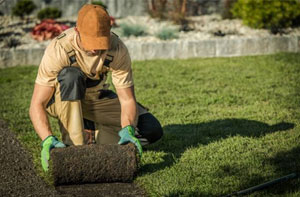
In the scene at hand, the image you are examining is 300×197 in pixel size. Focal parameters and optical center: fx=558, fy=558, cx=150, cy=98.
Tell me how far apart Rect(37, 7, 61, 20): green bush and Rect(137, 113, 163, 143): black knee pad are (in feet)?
19.7

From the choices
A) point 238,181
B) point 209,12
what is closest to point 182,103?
point 238,181

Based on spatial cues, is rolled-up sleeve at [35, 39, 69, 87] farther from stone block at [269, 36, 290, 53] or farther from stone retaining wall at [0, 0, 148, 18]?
stone retaining wall at [0, 0, 148, 18]

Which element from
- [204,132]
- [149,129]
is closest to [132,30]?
[204,132]

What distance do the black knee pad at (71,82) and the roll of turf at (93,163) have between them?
0.48 metres

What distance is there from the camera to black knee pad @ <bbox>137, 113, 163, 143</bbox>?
16.3ft

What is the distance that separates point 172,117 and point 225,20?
5278 mm

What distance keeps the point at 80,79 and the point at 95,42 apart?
0.46m

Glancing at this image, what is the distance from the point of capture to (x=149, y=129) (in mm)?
4973

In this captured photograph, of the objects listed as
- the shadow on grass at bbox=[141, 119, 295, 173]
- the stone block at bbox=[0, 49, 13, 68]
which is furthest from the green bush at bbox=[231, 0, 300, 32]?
the shadow on grass at bbox=[141, 119, 295, 173]

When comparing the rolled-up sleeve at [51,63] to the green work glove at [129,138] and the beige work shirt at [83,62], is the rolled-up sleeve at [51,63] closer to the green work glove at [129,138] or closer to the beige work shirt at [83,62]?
the beige work shirt at [83,62]

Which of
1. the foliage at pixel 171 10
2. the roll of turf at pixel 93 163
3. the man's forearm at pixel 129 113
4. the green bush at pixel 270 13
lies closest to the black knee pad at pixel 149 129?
the man's forearm at pixel 129 113

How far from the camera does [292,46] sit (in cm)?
925

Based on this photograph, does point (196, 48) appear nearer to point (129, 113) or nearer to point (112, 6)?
point (112, 6)

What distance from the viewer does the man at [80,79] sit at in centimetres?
423
